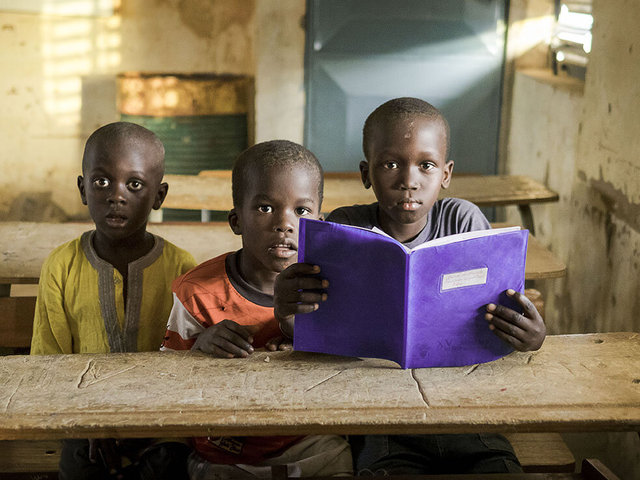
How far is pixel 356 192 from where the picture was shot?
362 centimetres

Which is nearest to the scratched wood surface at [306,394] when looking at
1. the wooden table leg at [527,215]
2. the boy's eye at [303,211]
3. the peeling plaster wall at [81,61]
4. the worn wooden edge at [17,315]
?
the boy's eye at [303,211]

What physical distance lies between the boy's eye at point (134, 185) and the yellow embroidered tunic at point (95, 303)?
184 mm

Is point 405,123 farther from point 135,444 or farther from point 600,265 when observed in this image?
point 600,265

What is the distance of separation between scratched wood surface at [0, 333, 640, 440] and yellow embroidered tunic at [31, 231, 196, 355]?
1.93 feet

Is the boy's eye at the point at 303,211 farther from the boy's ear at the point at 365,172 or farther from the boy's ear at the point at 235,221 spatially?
the boy's ear at the point at 365,172

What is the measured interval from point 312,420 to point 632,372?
66 cm

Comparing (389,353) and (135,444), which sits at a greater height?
(389,353)

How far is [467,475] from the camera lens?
1.66 meters

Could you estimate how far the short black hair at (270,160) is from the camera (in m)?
1.83

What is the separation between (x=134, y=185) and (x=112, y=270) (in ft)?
0.82

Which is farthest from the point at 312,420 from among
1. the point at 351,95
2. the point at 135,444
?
the point at 351,95

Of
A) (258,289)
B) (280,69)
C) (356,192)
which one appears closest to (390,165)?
(258,289)

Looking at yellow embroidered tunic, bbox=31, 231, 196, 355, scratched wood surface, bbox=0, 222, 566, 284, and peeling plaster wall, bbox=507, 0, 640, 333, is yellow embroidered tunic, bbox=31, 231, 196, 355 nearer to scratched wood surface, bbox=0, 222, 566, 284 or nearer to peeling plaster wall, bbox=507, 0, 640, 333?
scratched wood surface, bbox=0, 222, 566, 284

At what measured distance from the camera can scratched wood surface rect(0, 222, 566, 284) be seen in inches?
99.4
